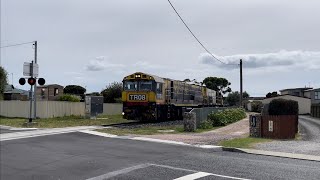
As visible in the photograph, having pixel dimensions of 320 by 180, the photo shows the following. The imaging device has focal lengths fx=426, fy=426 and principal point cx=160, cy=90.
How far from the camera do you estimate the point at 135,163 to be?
38.2 ft

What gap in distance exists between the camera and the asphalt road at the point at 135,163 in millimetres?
10117

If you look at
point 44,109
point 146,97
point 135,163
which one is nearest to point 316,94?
point 146,97

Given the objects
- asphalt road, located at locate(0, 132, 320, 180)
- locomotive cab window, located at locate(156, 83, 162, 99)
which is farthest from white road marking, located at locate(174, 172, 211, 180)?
locomotive cab window, located at locate(156, 83, 162, 99)

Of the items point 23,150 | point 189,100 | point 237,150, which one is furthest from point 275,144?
point 189,100

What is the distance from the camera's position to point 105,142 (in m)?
16.9

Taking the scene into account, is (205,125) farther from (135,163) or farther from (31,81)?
(135,163)

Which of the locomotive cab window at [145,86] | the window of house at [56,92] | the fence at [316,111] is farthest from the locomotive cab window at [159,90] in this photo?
the window of house at [56,92]

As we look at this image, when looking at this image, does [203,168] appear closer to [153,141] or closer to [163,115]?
[153,141]

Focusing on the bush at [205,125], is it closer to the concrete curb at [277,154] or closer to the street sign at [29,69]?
the concrete curb at [277,154]

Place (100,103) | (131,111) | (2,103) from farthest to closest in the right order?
(2,103)
(100,103)
(131,111)

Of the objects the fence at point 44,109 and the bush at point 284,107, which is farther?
the fence at point 44,109

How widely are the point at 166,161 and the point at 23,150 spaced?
521 centimetres

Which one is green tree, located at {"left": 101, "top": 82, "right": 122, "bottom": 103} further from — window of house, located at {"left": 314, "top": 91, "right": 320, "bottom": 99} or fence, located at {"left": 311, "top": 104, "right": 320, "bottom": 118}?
window of house, located at {"left": 314, "top": 91, "right": 320, "bottom": 99}

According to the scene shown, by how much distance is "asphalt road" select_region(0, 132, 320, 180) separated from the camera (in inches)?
398
